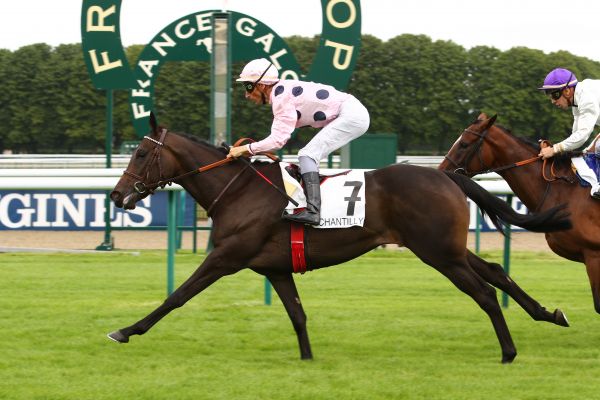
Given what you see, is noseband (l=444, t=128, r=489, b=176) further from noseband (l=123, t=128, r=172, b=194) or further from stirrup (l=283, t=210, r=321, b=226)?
noseband (l=123, t=128, r=172, b=194)

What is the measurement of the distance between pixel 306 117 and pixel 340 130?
0.63 ft

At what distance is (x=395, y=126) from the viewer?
45062mm

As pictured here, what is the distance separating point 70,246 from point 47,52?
3629 cm

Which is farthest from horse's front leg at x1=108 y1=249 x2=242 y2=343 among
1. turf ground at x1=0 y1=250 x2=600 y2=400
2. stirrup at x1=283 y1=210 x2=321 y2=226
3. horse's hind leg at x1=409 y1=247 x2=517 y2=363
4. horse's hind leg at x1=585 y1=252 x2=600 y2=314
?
horse's hind leg at x1=585 y1=252 x2=600 y2=314

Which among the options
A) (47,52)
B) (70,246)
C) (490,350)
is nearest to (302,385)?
(490,350)

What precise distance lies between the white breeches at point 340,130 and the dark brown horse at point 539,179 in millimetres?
1037

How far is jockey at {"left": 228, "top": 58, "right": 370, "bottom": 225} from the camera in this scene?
224 inches

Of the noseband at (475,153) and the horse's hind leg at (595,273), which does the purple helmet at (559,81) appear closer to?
the noseband at (475,153)

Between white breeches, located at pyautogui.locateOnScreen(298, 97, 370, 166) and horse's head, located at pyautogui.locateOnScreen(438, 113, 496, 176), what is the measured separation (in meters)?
1.04

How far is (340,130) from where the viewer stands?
19.2ft

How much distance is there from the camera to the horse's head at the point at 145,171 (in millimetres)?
5855

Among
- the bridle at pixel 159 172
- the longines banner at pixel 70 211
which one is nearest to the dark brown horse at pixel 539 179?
the bridle at pixel 159 172

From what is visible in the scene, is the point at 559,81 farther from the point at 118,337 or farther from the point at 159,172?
the point at 118,337

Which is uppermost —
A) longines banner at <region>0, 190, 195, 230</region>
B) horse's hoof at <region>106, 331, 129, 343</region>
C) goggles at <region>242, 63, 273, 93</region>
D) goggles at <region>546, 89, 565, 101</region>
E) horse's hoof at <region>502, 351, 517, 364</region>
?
goggles at <region>242, 63, 273, 93</region>
